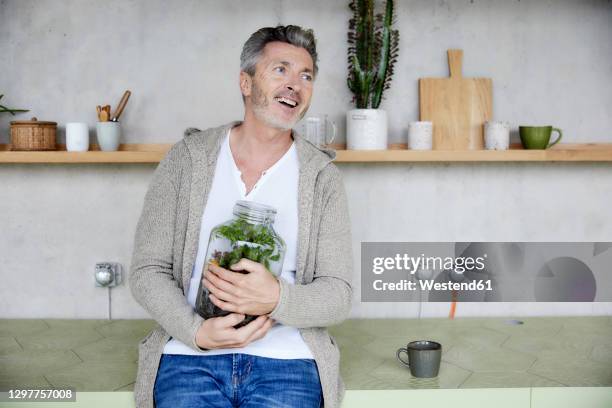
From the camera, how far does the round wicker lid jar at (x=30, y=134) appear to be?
183 cm

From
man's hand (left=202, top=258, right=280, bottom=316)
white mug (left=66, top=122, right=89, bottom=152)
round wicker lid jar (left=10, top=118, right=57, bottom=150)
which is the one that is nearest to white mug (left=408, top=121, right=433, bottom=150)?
man's hand (left=202, top=258, right=280, bottom=316)

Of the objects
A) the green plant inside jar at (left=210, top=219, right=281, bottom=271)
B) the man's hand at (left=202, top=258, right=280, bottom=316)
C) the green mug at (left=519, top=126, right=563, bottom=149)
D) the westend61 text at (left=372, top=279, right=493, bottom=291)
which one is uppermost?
the green mug at (left=519, top=126, right=563, bottom=149)

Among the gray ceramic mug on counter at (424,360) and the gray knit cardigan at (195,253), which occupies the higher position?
the gray knit cardigan at (195,253)

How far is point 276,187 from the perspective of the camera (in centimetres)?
137

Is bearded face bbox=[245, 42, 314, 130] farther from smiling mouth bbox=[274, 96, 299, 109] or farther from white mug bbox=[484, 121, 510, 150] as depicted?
white mug bbox=[484, 121, 510, 150]

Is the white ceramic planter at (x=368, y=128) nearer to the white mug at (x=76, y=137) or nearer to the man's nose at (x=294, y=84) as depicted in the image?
the man's nose at (x=294, y=84)

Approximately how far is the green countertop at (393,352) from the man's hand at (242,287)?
0.40m

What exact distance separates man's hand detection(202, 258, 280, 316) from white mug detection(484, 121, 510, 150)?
1040 mm

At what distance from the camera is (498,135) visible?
187 cm

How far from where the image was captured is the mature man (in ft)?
3.82

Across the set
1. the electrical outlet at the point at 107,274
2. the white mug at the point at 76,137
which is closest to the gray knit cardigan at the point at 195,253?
the white mug at the point at 76,137

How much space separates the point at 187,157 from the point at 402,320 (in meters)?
1.06

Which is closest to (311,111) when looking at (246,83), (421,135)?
(421,135)

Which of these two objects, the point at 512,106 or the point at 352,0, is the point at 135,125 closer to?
the point at 352,0
